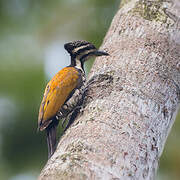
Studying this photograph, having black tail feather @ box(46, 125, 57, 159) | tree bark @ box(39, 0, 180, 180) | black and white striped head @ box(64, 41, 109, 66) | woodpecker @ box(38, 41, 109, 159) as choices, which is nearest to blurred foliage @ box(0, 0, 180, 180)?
black and white striped head @ box(64, 41, 109, 66)

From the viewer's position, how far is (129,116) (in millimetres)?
3434

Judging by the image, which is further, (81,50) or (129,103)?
(81,50)

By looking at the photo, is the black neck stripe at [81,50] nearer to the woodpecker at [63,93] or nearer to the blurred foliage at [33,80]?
the woodpecker at [63,93]

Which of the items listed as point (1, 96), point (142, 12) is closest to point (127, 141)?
point (142, 12)

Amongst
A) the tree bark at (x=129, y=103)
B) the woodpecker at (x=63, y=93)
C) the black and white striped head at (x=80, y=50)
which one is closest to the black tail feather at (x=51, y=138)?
the woodpecker at (x=63, y=93)

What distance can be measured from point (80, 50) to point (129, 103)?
1596mm

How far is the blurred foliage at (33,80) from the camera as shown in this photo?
8.72 m

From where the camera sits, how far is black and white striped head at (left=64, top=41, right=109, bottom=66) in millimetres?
4887

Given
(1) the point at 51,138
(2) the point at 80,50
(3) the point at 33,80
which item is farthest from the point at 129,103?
(3) the point at 33,80

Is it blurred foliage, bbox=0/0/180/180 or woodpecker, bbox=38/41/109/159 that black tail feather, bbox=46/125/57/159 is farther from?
blurred foliage, bbox=0/0/180/180

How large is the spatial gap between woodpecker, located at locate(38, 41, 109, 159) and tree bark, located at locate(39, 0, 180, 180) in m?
0.30

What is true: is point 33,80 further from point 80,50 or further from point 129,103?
point 129,103

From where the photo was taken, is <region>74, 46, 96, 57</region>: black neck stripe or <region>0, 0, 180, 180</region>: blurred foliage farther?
<region>0, 0, 180, 180</region>: blurred foliage

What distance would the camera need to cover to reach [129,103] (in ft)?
11.7
